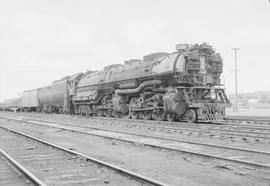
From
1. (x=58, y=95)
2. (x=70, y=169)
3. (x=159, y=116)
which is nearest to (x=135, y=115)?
(x=159, y=116)

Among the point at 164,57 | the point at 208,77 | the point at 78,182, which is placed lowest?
the point at 78,182

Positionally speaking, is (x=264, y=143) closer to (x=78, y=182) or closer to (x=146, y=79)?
(x=78, y=182)

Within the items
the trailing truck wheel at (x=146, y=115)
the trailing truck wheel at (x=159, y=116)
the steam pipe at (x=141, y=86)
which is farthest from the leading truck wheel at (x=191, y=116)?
the trailing truck wheel at (x=146, y=115)

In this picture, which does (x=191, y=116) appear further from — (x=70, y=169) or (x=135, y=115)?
(x=70, y=169)

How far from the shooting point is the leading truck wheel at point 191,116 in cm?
1761

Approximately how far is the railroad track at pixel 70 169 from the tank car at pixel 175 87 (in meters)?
9.79

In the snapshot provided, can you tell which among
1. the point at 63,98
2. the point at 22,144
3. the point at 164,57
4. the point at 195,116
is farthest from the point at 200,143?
the point at 63,98

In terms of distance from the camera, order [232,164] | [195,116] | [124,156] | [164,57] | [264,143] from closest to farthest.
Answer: [232,164]
[124,156]
[264,143]
[195,116]
[164,57]

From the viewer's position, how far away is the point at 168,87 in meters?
18.8

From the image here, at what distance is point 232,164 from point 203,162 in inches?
25.1

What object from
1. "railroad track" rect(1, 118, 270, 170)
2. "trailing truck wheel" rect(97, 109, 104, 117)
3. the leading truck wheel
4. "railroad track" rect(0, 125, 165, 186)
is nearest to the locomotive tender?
the leading truck wheel

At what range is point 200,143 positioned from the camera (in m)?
9.70

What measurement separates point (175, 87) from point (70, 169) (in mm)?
12239

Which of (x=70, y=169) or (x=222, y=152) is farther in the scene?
(x=222, y=152)
